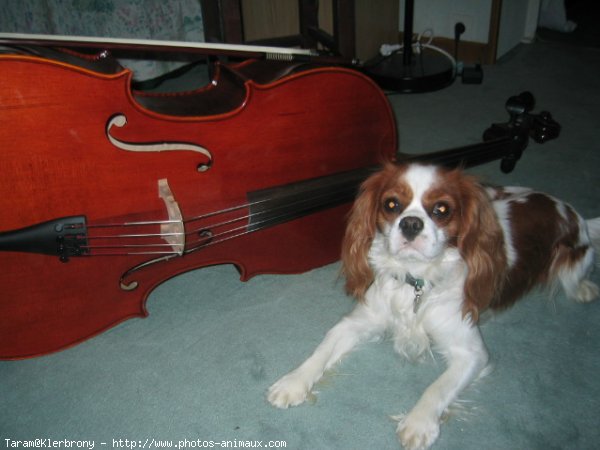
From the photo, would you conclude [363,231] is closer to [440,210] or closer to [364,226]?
[364,226]

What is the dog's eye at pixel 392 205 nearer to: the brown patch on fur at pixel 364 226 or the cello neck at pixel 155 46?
the brown patch on fur at pixel 364 226

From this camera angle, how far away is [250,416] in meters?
1.39

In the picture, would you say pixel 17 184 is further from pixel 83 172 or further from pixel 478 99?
pixel 478 99

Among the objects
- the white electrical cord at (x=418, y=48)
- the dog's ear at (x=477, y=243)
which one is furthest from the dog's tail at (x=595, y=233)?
the white electrical cord at (x=418, y=48)

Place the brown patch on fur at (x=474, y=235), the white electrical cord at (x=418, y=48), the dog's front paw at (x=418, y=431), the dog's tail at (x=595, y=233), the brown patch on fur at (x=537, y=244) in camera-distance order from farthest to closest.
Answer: the white electrical cord at (x=418, y=48)
the dog's tail at (x=595, y=233)
the brown patch on fur at (x=537, y=244)
the brown patch on fur at (x=474, y=235)
the dog's front paw at (x=418, y=431)

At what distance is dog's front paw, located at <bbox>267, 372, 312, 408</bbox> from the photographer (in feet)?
4.58

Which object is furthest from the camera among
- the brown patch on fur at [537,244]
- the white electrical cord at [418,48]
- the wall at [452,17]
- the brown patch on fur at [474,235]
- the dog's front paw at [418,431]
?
the wall at [452,17]

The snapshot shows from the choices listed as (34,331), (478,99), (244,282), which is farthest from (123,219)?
(478,99)

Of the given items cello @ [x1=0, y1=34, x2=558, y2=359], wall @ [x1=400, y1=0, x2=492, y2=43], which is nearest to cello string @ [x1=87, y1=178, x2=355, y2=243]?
cello @ [x1=0, y1=34, x2=558, y2=359]

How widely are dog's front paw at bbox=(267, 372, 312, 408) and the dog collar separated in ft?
1.24

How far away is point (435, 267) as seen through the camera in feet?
4.66

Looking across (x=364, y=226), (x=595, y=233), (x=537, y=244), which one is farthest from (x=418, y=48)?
(x=364, y=226)

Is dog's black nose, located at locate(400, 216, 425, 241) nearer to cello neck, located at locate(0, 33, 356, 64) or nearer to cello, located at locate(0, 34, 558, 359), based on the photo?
cello, located at locate(0, 34, 558, 359)

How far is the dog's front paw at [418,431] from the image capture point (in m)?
1.26
